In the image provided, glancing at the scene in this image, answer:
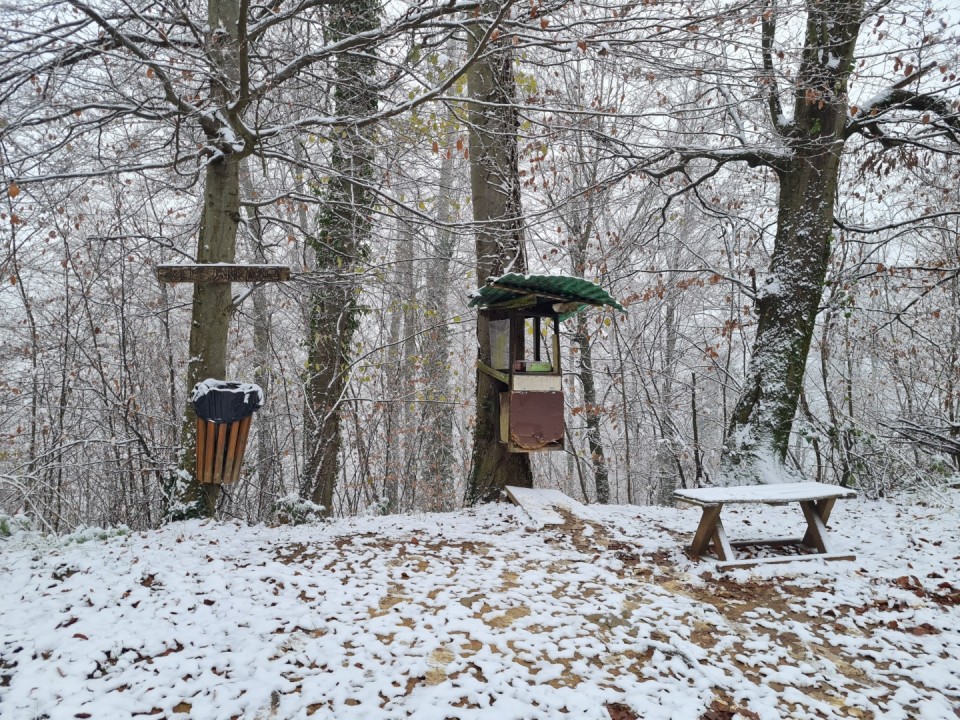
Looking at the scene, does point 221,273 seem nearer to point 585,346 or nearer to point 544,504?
point 544,504

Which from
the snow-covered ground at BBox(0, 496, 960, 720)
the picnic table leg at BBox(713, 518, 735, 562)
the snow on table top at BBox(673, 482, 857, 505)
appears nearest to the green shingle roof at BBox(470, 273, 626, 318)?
the snow on table top at BBox(673, 482, 857, 505)

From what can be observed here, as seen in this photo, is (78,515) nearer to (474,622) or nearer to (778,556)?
(474,622)

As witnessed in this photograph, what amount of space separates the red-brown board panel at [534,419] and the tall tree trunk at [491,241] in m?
0.69

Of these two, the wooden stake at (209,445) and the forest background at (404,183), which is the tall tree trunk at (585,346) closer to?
the forest background at (404,183)

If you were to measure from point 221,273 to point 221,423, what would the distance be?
1.13 m

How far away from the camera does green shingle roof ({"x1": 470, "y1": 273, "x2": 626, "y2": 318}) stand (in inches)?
184

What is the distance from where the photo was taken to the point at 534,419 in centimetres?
496

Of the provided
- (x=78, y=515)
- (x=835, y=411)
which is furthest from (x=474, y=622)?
Answer: (x=78, y=515)

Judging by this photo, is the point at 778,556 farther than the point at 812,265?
No

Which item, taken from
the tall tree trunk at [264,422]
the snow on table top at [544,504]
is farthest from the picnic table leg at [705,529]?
the tall tree trunk at [264,422]

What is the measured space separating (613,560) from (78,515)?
22.4 ft

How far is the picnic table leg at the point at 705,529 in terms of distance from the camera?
407 cm

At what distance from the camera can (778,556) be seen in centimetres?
427

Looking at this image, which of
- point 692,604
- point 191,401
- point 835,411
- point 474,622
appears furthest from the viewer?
point 835,411
